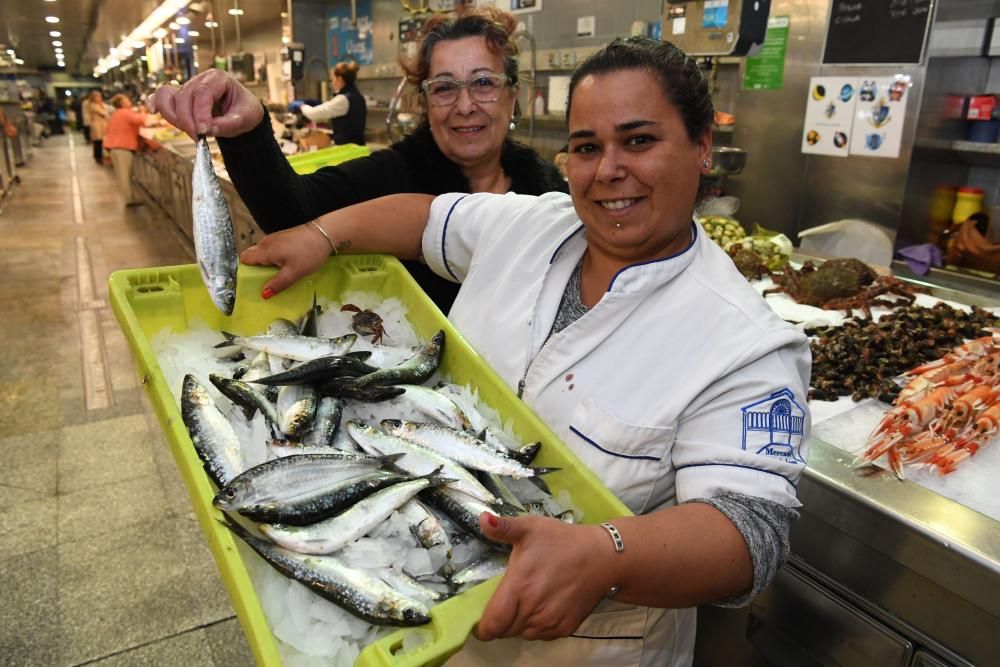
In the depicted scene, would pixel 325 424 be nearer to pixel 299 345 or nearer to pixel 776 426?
pixel 299 345

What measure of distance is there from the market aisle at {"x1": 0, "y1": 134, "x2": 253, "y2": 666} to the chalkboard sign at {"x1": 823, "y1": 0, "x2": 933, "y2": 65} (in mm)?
5023

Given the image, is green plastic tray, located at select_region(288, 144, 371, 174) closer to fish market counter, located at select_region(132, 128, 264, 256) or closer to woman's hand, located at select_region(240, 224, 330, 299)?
woman's hand, located at select_region(240, 224, 330, 299)

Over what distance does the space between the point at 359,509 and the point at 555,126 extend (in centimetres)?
664

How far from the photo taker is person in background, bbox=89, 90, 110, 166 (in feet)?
63.5

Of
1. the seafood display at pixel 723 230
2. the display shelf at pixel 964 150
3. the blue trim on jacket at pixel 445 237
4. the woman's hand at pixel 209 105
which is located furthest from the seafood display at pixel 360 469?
the display shelf at pixel 964 150

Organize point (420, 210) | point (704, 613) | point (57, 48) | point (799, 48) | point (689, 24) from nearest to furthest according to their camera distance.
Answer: point (420, 210)
point (704, 613)
point (689, 24)
point (799, 48)
point (57, 48)

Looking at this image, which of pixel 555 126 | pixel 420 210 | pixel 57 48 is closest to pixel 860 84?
pixel 555 126

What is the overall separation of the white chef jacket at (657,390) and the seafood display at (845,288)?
180 centimetres

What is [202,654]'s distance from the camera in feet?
8.72

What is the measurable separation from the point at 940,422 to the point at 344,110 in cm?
760

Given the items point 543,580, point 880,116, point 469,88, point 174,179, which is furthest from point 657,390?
point 174,179

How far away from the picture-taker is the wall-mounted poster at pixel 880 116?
4.34m

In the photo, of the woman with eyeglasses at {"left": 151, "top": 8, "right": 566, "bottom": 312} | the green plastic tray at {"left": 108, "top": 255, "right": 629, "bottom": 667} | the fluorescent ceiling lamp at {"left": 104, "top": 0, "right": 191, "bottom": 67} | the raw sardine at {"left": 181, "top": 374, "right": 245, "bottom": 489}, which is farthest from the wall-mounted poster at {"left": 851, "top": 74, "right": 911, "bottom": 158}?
the fluorescent ceiling lamp at {"left": 104, "top": 0, "right": 191, "bottom": 67}

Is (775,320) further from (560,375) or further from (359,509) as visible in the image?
(359,509)
